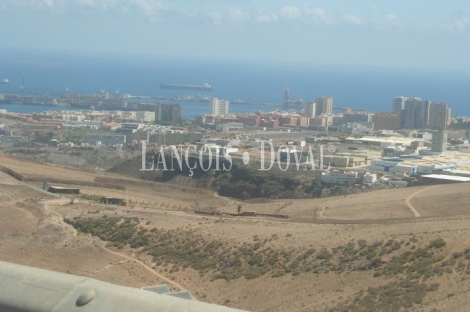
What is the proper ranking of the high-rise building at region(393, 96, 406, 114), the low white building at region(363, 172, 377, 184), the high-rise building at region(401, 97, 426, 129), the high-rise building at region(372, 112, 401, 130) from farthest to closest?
A: the high-rise building at region(393, 96, 406, 114) → the high-rise building at region(401, 97, 426, 129) → the high-rise building at region(372, 112, 401, 130) → the low white building at region(363, 172, 377, 184)

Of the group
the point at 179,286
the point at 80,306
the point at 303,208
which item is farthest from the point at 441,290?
the point at 303,208

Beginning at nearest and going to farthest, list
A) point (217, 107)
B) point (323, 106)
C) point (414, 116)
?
point (414, 116) < point (323, 106) < point (217, 107)

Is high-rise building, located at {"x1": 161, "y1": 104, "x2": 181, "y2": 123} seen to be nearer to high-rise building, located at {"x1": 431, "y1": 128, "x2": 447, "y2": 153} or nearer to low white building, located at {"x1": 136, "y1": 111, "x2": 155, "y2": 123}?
low white building, located at {"x1": 136, "y1": 111, "x2": 155, "y2": 123}

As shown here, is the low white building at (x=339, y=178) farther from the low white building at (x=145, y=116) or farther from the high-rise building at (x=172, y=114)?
the high-rise building at (x=172, y=114)

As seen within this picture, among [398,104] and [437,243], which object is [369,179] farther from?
[398,104]

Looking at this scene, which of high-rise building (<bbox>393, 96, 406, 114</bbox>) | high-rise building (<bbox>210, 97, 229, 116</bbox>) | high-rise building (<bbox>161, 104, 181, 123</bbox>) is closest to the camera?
high-rise building (<bbox>161, 104, 181, 123</bbox>)

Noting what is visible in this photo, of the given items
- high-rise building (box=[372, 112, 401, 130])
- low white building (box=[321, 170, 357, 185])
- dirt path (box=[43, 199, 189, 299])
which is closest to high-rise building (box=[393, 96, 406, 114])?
high-rise building (box=[372, 112, 401, 130])

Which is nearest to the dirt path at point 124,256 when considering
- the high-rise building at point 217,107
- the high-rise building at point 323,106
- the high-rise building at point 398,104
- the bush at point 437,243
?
the bush at point 437,243

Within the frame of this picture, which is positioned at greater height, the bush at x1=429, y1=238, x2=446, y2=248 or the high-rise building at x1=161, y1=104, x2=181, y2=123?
the bush at x1=429, y1=238, x2=446, y2=248

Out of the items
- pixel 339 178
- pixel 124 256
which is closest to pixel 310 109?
pixel 339 178
